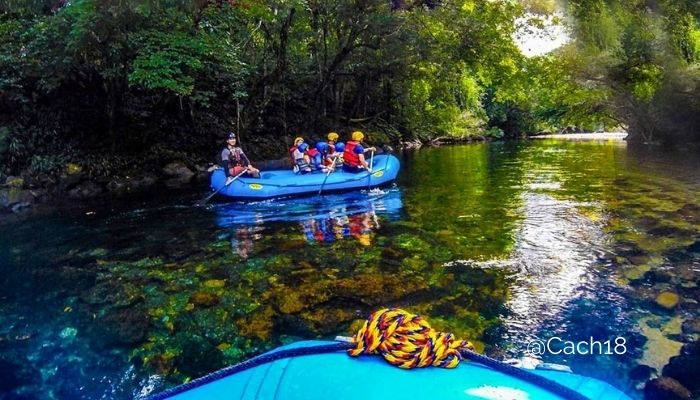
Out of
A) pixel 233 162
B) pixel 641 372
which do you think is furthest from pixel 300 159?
pixel 641 372

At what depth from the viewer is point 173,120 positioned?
16.8 metres

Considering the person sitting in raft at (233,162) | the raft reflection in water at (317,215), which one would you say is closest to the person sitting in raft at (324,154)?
the raft reflection in water at (317,215)

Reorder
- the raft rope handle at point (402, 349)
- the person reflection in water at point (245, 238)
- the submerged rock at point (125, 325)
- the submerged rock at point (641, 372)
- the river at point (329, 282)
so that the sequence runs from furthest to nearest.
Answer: the person reflection in water at point (245, 238)
the submerged rock at point (125, 325)
the river at point (329, 282)
the submerged rock at point (641, 372)
the raft rope handle at point (402, 349)

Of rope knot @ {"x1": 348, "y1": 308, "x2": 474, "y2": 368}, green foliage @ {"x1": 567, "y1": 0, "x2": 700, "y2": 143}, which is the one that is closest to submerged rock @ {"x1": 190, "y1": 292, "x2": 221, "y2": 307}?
rope knot @ {"x1": 348, "y1": 308, "x2": 474, "y2": 368}

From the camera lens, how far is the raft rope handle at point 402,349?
2.06 meters

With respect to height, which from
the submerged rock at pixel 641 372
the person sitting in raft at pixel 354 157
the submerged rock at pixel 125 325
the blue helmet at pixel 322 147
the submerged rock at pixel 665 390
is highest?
the blue helmet at pixel 322 147

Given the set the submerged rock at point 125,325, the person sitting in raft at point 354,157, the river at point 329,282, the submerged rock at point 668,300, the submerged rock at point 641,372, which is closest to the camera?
the submerged rock at point 641,372

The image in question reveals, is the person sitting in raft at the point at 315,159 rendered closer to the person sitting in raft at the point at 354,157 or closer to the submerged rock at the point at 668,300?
the person sitting in raft at the point at 354,157

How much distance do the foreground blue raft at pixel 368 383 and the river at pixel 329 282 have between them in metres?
1.67

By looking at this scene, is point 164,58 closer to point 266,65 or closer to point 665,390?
point 266,65

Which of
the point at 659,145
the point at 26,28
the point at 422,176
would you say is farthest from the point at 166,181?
the point at 659,145

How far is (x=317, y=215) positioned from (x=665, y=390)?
6.56 meters

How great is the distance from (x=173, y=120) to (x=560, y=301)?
49.2 feet

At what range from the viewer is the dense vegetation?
12039mm
